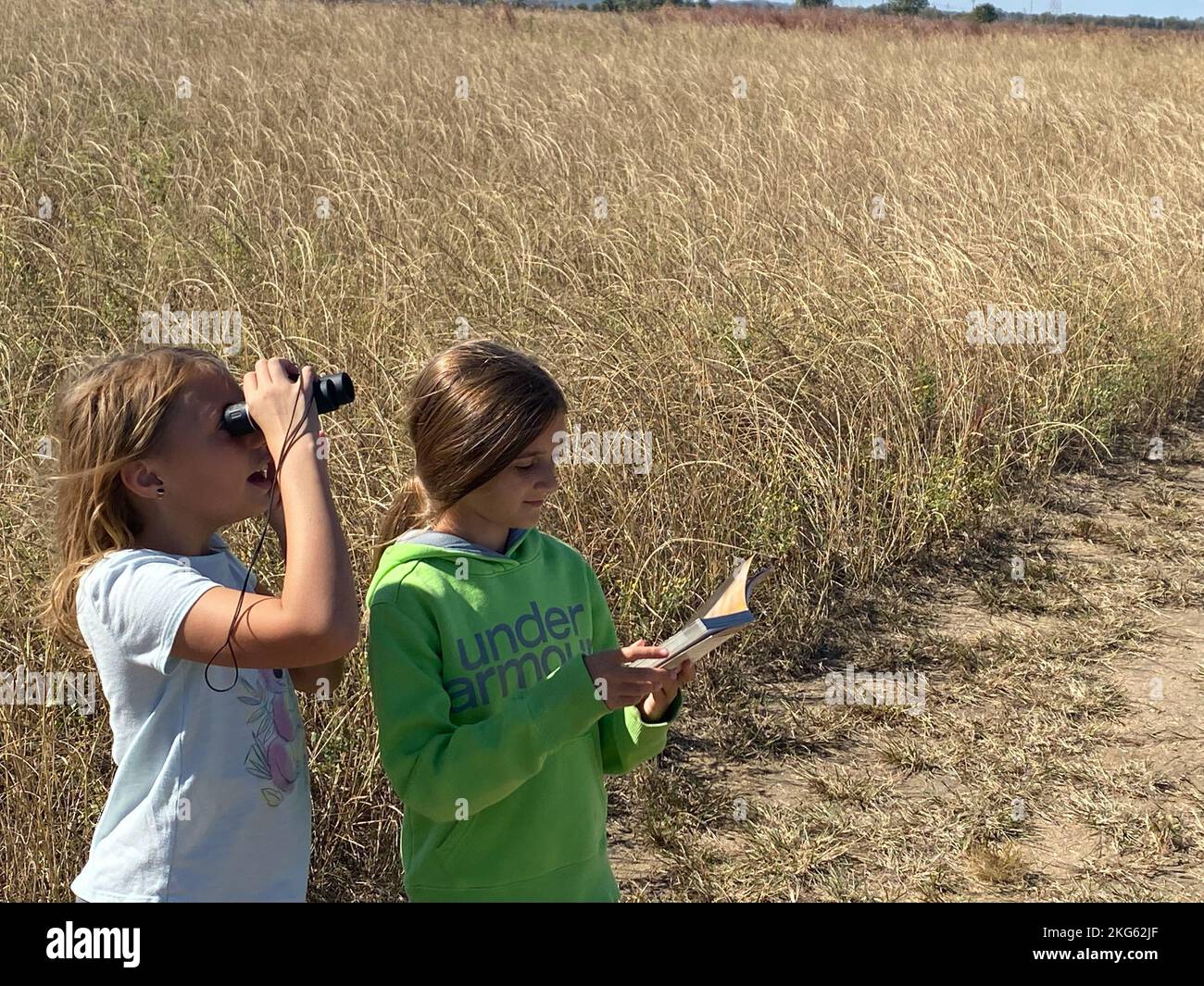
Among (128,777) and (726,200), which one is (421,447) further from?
(726,200)

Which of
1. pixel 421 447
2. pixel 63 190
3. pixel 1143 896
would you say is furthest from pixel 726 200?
pixel 421 447

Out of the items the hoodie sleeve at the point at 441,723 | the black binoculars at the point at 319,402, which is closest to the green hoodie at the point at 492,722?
the hoodie sleeve at the point at 441,723

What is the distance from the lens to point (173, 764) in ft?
4.83

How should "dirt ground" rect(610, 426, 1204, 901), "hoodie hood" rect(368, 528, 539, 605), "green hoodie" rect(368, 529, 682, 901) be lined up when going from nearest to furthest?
"green hoodie" rect(368, 529, 682, 901), "hoodie hood" rect(368, 528, 539, 605), "dirt ground" rect(610, 426, 1204, 901)

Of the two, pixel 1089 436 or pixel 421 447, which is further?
pixel 1089 436

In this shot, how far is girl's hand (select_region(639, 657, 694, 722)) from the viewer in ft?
5.08

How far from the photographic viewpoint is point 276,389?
1511 millimetres

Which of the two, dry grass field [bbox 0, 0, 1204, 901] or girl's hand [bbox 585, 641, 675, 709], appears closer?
girl's hand [bbox 585, 641, 675, 709]

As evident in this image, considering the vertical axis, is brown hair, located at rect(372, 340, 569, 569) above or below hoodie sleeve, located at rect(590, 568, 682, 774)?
above

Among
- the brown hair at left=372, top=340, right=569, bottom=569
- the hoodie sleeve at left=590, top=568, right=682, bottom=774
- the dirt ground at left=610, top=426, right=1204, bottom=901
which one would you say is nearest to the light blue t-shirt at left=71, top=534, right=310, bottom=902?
the brown hair at left=372, top=340, right=569, bottom=569

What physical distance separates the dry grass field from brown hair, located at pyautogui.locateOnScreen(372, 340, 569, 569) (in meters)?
0.64

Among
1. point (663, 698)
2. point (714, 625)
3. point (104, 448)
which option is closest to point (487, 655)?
point (663, 698)

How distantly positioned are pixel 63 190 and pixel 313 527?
14.1ft

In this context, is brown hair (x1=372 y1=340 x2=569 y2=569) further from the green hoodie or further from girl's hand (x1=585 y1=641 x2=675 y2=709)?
girl's hand (x1=585 y1=641 x2=675 y2=709)
